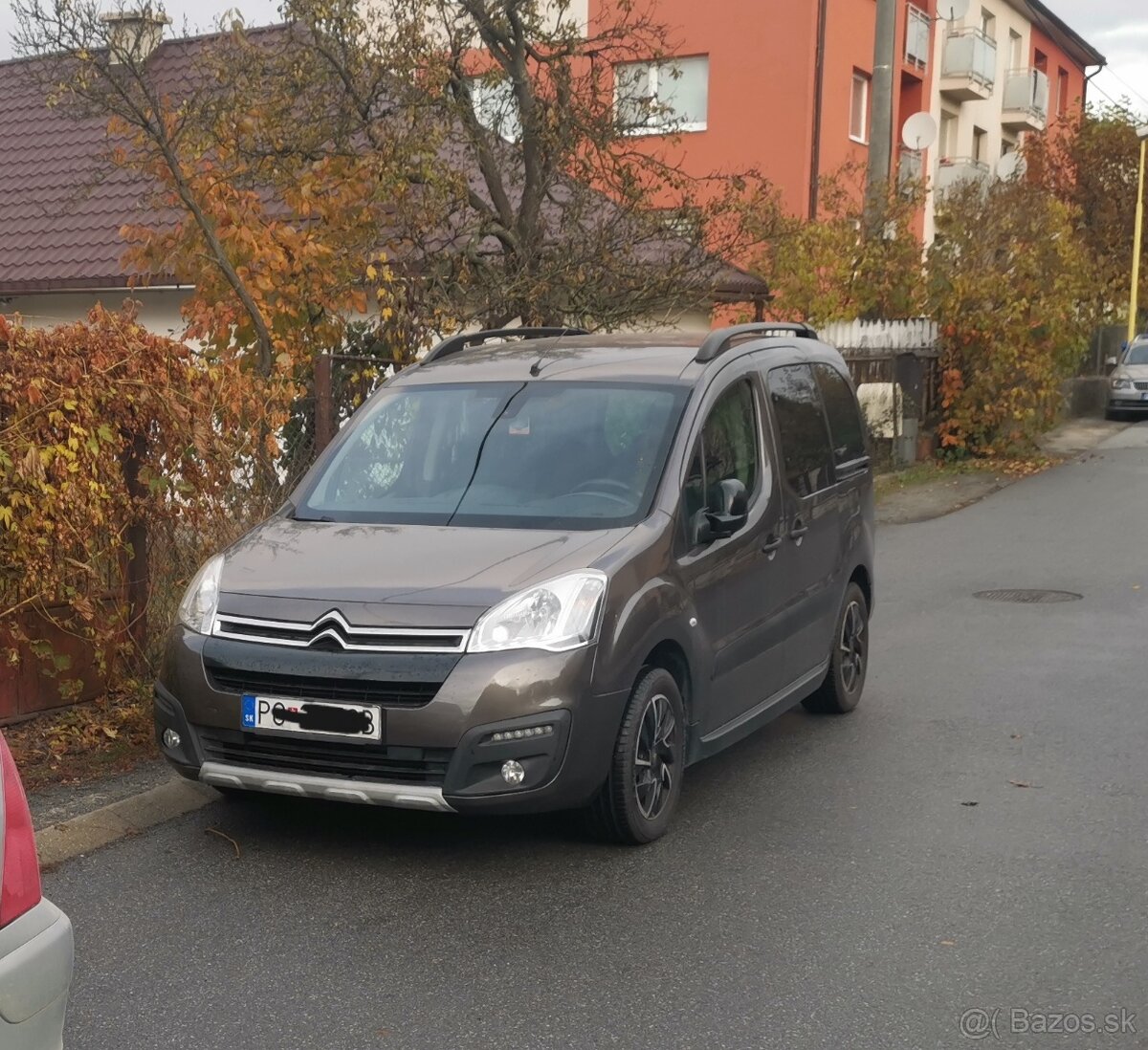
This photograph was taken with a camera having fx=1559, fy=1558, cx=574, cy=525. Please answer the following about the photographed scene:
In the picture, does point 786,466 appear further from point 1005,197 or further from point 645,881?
point 1005,197

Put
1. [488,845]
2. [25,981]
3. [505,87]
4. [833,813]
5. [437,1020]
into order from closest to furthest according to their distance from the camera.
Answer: [25,981] → [437,1020] → [488,845] → [833,813] → [505,87]

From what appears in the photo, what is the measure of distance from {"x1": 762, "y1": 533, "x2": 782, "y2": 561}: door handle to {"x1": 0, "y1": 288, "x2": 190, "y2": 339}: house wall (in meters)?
11.8

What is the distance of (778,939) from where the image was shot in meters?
4.76

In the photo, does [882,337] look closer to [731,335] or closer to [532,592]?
[731,335]

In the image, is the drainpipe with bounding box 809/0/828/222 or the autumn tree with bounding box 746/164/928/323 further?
the drainpipe with bounding box 809/0/828/222

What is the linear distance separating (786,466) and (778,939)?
271 centimetres

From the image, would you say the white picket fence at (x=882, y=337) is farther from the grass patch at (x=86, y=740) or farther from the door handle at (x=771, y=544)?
the grass patch at (x=86, y=740)

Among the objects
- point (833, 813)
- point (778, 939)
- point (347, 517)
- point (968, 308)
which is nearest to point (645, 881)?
point (778, 939)

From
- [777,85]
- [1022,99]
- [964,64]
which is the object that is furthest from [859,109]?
[1022,99]

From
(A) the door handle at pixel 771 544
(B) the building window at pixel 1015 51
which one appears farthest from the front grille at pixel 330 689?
(B) the building window at pixel 1015 51

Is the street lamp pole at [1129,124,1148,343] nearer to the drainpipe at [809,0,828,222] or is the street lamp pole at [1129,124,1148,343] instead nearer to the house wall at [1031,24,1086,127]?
the house wall at [1031,24,1086,127]

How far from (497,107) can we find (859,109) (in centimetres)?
2267

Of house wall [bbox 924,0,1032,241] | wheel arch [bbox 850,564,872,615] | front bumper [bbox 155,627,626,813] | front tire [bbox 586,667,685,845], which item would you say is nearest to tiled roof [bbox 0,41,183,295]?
wheel arch [bbox 850,564,872,615]

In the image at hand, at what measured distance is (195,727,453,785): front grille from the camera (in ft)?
17.0
